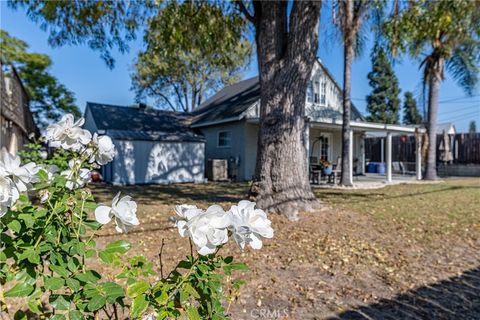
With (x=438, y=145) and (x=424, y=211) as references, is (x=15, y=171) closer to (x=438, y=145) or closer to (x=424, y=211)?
(x=424, y=211)

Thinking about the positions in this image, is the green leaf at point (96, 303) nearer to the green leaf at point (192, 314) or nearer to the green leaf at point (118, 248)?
the green leaf at point (118, 248)

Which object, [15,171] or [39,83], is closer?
[15,171]

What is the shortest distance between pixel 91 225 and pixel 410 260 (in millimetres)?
4179

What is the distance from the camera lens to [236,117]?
50.4 ft

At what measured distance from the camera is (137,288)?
48.3 inches

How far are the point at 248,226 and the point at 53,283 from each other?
27.5 inches

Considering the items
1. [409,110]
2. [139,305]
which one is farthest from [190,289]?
[409,110]

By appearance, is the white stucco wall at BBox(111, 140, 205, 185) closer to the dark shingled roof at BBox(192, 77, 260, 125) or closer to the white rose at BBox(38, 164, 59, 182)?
the dark shingled roof at BBox(192, 77, 260, 125)

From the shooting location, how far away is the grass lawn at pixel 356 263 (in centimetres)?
306

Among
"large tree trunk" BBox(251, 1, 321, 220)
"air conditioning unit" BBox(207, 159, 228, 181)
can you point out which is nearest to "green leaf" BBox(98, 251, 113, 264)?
"large tree trunk" BBox(251, 1, 321, 220)

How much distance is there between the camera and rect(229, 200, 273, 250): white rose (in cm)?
118

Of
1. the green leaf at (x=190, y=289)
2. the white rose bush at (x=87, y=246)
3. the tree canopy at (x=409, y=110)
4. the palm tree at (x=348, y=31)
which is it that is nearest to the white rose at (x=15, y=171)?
the white rose bush at (x=87, y=246)

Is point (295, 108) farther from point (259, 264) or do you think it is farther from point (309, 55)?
point (259, 264)

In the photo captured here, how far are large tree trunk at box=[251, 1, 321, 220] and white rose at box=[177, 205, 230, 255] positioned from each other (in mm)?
4780
